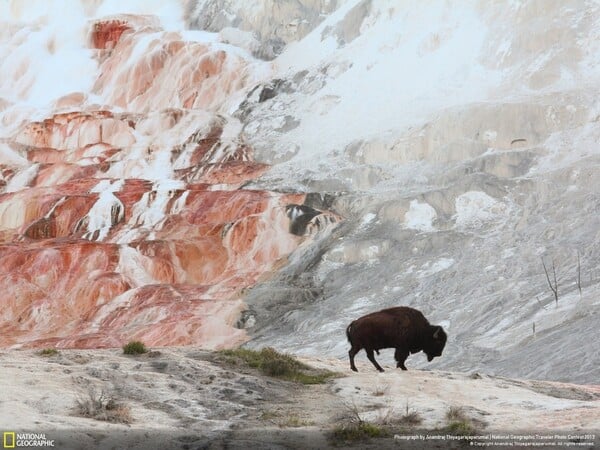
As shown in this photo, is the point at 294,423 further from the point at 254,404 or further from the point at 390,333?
the point at 390,333

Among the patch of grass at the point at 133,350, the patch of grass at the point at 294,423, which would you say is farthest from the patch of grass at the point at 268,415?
the patch of grass at the point at 133,350

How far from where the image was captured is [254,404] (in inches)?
369

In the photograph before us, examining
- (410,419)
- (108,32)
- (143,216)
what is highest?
(108,32)

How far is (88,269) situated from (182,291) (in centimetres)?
479

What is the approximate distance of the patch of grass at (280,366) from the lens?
1134 cm

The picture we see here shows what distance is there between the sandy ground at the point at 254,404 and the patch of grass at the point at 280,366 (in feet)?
0.79

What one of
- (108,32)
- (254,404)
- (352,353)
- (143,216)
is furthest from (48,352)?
(108,32)

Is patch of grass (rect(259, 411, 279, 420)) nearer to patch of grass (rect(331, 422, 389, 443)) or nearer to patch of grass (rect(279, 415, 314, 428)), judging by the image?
patch of grass (rect(279, 415, 314, 428))

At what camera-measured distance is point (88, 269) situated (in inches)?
1247

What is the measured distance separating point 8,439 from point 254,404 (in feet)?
11.9

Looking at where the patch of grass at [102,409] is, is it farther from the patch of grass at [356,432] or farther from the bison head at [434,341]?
the bison head at [434,341]

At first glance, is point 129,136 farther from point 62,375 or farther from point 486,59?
point 62,375

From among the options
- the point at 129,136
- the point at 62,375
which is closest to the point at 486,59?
the point at 129,136

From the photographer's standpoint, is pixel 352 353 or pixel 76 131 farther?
pixel 76 131
